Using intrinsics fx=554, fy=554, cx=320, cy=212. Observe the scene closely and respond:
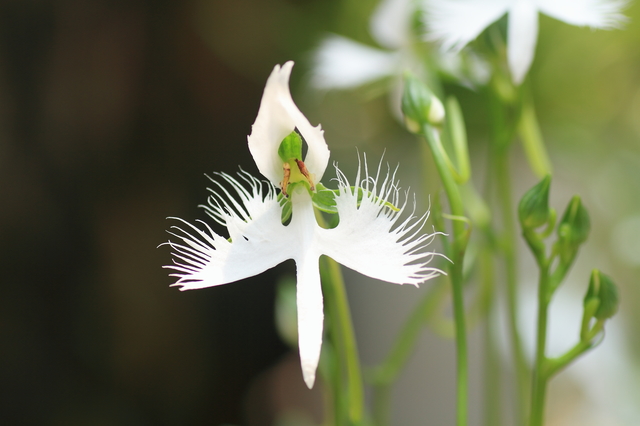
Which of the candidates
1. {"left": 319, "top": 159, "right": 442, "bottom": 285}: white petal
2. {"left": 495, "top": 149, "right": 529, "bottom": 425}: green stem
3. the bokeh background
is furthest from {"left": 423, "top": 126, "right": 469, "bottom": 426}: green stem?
the bokeh background

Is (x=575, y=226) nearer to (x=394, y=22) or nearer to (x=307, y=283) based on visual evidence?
(x=307, y=283)

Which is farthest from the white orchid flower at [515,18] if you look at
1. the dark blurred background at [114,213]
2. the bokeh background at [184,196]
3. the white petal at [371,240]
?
the dark blurred background at [114,213]

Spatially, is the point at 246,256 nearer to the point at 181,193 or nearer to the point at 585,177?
the point at 181,193

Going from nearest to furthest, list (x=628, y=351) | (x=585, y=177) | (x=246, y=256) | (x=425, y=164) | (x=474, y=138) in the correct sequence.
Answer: (x=246, y=256) < (x=425, y=164) < (x=628, y=351) < (x=585, y=177) < (x=474, y=138)

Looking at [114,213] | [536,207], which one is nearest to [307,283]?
[536,207]

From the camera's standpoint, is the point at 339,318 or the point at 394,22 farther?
the point at 394,22

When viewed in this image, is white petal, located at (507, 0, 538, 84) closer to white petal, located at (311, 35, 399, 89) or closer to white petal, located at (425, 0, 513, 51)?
white petal, located at (425, 0, 513, 51)

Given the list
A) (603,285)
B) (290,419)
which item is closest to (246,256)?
(603,285)
